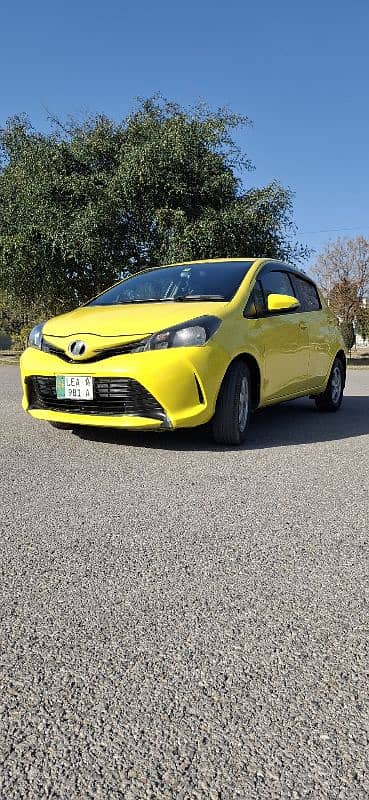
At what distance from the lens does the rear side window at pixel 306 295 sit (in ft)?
21.7

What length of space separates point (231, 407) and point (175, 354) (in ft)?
1.99

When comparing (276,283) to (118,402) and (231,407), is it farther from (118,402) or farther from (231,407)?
(118,402)

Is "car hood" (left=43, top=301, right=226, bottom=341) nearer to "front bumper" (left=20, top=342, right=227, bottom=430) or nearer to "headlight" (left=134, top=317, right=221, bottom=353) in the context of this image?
"headlight" (left=134, top=317, right=221, bottom=353)

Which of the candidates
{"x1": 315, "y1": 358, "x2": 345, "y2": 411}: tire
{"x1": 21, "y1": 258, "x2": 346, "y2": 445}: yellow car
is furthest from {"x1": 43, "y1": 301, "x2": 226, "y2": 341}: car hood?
{"x1": 315, "y1": 358, "x2": 345, "y2": 411}: tire

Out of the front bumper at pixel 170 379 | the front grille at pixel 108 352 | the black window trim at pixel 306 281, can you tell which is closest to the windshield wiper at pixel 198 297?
the front bumper at pixel 170 379

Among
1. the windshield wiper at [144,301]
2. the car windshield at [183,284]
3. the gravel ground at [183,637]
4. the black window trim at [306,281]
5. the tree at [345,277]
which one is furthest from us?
the tree at [345,277]

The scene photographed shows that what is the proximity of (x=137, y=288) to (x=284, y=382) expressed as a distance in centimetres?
155

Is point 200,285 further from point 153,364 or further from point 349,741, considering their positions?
point 349,741

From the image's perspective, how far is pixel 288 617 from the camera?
211 centimetres

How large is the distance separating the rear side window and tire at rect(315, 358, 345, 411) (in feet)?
2.37

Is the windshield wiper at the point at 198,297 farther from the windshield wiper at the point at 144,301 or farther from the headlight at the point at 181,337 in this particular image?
the headlight at the point at 181,337

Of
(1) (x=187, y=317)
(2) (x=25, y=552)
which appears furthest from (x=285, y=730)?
(1) (x=187, y=317)

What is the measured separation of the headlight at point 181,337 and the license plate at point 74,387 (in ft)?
1.38

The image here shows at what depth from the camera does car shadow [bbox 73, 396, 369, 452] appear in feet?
16.9
